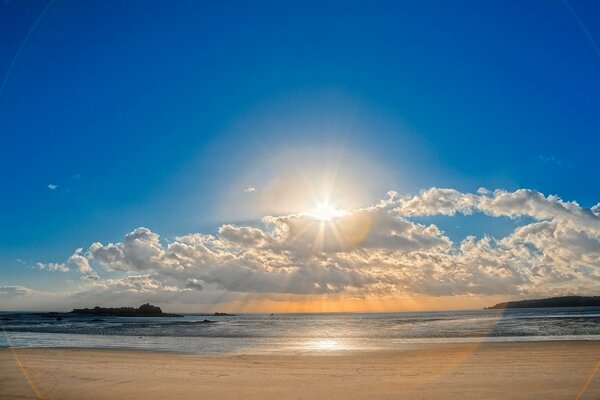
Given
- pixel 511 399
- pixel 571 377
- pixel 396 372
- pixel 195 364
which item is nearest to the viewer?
pixel 511 399

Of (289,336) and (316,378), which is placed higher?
(316,378)

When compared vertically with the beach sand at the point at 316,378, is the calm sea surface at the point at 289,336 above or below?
below

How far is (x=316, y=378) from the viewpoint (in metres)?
18.2

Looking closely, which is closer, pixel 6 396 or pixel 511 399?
pixel 511 399

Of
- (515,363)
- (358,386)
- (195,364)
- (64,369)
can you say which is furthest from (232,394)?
(515,363)

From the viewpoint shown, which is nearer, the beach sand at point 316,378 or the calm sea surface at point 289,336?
the beach sand at point 316,378

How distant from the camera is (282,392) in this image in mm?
15125

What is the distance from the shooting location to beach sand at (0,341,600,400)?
48.5 feet

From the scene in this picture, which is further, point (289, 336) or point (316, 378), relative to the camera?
point (289, 336)

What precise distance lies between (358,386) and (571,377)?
8.54 meters

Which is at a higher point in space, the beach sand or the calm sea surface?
the beach sand

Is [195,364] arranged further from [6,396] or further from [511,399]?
[511,399]

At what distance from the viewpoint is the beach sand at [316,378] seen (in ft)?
48.5

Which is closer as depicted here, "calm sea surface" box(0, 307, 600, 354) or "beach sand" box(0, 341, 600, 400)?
"beach sand" box(0, 341, 600, 400)
